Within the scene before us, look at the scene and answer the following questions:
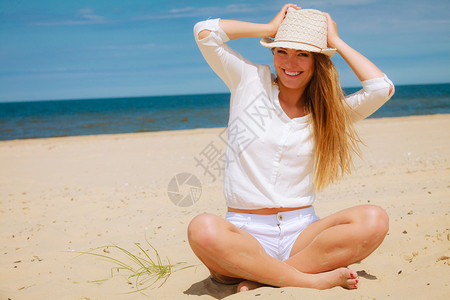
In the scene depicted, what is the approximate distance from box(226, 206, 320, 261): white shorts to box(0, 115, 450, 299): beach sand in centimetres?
30

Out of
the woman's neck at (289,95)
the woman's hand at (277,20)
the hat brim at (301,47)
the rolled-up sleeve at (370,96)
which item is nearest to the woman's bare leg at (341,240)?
the rolled-up sleeve at (370,96)

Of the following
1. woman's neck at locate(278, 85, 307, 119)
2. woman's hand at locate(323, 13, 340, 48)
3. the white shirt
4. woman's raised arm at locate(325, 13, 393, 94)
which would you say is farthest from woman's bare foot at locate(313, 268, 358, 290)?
woman's hand at locate(323, 13, 340, 48)

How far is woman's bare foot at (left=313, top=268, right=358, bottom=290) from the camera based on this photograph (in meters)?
2.19

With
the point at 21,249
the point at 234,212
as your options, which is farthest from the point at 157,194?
the point at 234,212

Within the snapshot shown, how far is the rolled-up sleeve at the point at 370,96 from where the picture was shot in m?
2.42

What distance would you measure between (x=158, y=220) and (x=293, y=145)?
1957 mm

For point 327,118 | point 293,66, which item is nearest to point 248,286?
point 327,118

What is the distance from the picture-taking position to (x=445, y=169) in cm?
527

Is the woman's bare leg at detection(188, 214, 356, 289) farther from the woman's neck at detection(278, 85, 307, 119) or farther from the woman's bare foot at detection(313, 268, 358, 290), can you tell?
the woman's neck at detection(278, 85, 307, 119)

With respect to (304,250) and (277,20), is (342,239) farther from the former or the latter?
(277,20)

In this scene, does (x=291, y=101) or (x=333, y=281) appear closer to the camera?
Answer: (x=333, y=281)

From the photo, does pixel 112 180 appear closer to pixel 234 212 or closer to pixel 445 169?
pixel 234 212

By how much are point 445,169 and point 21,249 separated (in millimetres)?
4934

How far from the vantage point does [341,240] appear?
224cm
